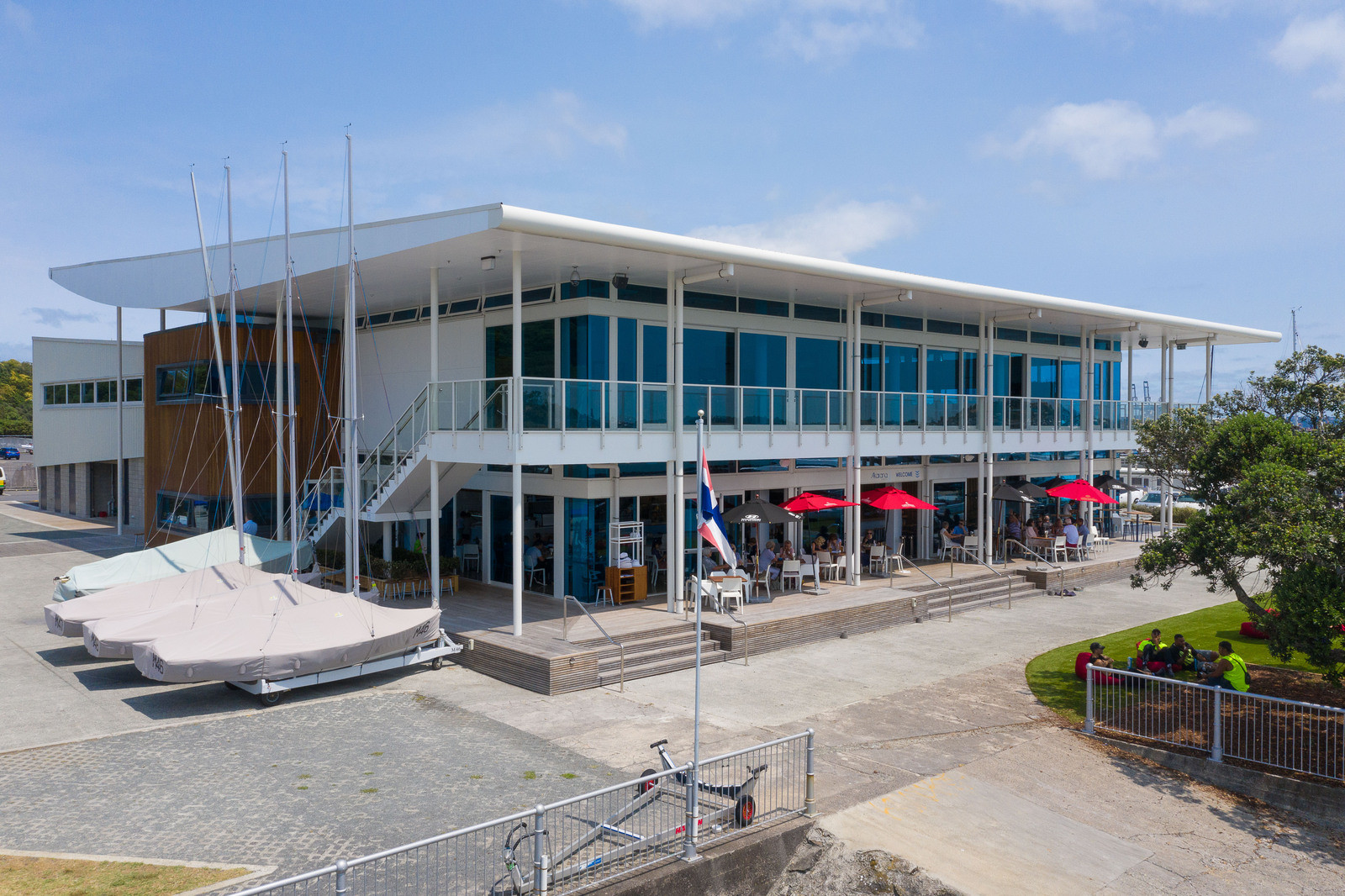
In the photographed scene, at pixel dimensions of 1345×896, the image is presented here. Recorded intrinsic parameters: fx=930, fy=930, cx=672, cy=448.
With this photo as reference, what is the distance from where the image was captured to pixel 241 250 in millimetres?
23062

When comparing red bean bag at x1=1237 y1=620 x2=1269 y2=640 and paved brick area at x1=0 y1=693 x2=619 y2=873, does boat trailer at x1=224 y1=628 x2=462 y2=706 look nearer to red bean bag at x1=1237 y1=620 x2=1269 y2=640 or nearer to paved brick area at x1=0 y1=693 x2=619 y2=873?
paved brick area at x1=0 y1=693 x2=619 y2=873

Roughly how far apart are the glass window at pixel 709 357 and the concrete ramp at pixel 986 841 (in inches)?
495

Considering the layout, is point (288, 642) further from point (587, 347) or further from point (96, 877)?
point (587, 347)

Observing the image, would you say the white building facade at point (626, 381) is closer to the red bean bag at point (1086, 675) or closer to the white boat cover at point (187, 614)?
the white boat cover at point (187, 614)

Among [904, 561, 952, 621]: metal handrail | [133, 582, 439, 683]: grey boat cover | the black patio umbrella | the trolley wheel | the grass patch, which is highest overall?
the black patio umbrella

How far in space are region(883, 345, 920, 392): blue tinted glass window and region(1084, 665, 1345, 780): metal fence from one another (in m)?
13.5

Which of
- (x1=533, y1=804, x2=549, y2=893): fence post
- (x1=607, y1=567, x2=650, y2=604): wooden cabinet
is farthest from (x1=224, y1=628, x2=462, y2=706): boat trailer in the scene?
(x1=533, y1=804, x2=549, y2=893): fence post

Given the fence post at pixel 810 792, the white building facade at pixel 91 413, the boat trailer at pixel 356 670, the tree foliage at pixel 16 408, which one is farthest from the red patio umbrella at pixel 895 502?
the tree foliage at pixel 16 408

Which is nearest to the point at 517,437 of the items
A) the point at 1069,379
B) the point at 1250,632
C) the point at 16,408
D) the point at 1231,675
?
the point at 1231,675

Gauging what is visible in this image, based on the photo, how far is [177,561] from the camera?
810 inches

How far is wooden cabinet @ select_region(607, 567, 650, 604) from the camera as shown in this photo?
20453 mm

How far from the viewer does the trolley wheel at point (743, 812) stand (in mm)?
9695

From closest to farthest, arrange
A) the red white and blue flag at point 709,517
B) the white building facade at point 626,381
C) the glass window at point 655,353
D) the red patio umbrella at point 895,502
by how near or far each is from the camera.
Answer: the red white and blue flag at point 709,517 → the white building facade at point 626,381 → the glass window at point 655,353 → the red patio umbrella at point 895,502

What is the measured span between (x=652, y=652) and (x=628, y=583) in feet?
12.6
